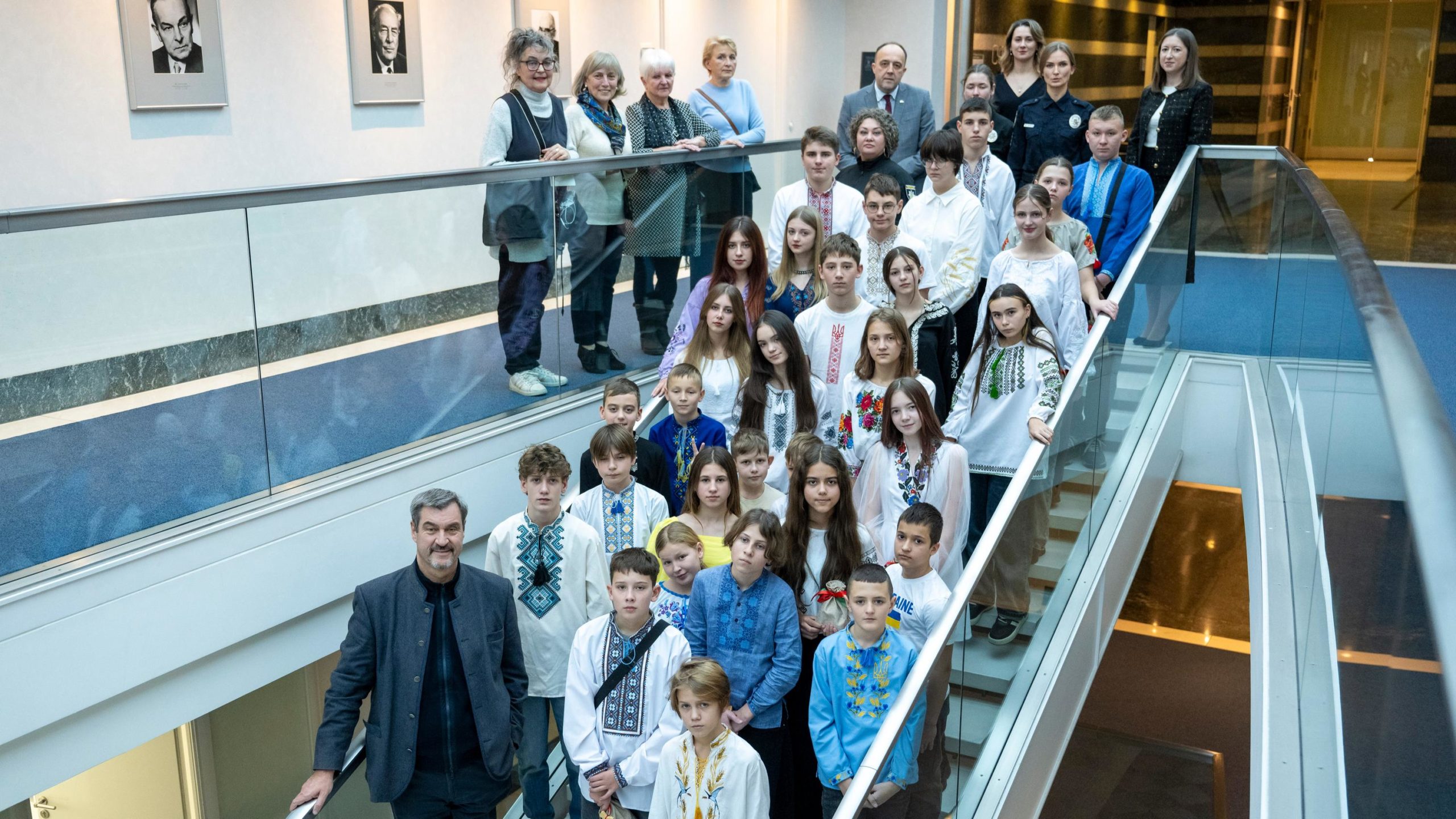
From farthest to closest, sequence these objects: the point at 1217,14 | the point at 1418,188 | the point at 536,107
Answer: the point at 1217,14 → the point at 1418,188 → the point at 536,107

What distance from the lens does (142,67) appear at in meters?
7.17

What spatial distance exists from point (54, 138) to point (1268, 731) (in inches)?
261

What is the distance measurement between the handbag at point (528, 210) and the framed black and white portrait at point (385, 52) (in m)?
2.68

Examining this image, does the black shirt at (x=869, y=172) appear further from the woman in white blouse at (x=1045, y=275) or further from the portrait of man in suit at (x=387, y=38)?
the portrait of man in suit at (x=387, y=38)

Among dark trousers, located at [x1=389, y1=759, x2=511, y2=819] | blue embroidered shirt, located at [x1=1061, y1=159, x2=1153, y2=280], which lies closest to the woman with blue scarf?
blue embroidered shirt, located at [x1=1061, y1=159, x2=1153, y2=280]

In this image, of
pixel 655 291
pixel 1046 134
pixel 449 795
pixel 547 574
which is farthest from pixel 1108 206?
pixel 449 795

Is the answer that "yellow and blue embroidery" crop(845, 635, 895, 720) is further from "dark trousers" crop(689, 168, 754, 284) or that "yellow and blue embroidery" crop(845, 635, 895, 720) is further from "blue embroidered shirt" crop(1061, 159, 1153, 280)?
"dark trousers" crop(689, 168, 754, 284)

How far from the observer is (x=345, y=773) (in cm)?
413

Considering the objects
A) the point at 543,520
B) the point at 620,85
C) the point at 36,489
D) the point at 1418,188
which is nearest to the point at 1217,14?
the point at 1418,188

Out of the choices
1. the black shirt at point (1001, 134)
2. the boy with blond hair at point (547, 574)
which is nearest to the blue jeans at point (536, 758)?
the boy with blond hair at point (547, 574)

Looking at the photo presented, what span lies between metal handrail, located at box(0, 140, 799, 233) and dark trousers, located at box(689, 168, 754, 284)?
6.2 inches

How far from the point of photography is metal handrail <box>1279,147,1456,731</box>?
1.36 meters

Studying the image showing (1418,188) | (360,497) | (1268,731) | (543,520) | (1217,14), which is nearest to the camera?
(1268,731)

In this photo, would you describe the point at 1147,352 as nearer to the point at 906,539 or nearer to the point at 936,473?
the point at 936,473
